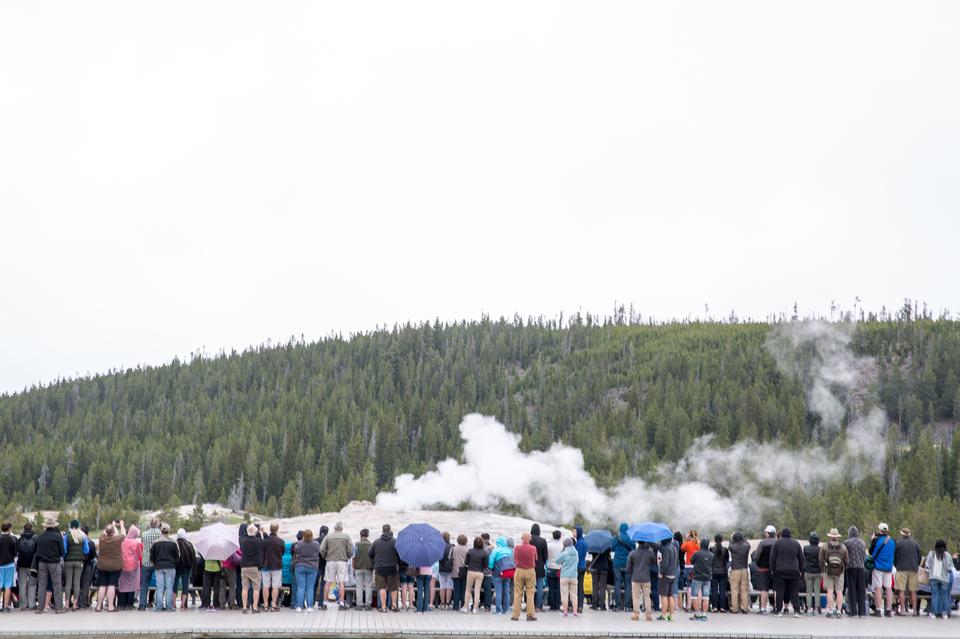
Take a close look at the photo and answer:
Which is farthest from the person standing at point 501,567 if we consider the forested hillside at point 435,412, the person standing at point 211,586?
the forested hillside at point 435,412

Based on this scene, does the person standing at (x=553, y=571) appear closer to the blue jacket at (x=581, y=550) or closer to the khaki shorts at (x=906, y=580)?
the blue jacket at (x=581, y=550)

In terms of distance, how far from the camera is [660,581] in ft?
71.5

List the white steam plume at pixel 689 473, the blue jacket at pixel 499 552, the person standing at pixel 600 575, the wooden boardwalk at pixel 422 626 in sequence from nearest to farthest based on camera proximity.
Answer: the wooden boardwalk at pixel 422 626, the blue jacket at pixel 499 552, the person standing at pixel 600 575, the white steam plume at pixel 689 473

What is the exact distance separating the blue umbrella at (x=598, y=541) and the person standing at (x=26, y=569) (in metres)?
10.7

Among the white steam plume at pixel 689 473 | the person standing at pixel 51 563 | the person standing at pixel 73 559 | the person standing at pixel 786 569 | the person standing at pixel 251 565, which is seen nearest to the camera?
the person standing at pixel 51 563

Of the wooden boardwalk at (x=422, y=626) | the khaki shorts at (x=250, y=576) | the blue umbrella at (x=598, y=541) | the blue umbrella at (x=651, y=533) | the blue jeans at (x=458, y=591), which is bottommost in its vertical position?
the wooden boardwalk at (x=422, y=626)

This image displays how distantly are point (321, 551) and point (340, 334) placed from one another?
6414 inches

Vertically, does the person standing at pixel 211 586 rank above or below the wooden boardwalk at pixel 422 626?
above

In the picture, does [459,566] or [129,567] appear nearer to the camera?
[129,567]

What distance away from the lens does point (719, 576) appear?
2262cm

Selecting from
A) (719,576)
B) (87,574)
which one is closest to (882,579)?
(719,576)

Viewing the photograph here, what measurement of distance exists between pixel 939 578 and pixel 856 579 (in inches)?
64.0

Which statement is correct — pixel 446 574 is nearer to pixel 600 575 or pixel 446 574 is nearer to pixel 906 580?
pixel 600 575

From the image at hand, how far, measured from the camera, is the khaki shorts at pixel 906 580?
890 inches
